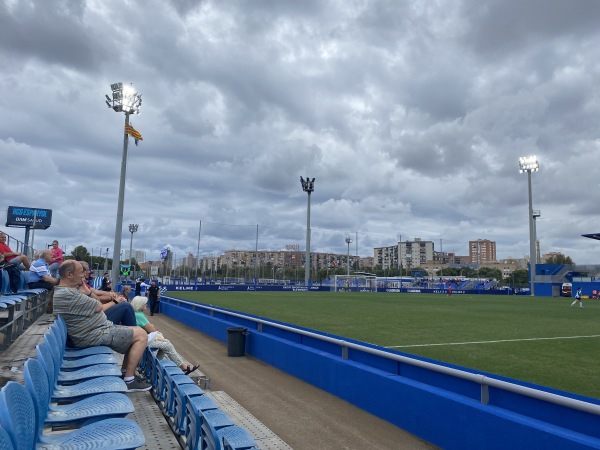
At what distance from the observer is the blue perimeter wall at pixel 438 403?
→ 3.49 meters

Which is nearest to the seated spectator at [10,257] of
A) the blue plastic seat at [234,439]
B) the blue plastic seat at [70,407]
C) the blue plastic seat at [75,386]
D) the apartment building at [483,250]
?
the blue plastic seat at [75,386]

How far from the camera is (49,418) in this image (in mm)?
3152

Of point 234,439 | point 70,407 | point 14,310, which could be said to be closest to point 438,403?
point 234,439

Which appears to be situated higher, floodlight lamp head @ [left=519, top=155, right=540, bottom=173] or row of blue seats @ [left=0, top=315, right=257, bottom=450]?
floodlight lamp head @ [left=519, top=155, right=540, bottom=173]

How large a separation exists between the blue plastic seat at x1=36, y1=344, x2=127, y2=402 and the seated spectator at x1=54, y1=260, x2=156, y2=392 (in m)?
1.21

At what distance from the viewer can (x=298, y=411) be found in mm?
5645

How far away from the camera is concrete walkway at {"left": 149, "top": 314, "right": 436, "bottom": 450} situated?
15.2 ft

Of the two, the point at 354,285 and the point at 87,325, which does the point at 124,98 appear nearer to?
the point at 87,325

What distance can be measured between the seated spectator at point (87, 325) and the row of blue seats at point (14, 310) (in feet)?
4.71

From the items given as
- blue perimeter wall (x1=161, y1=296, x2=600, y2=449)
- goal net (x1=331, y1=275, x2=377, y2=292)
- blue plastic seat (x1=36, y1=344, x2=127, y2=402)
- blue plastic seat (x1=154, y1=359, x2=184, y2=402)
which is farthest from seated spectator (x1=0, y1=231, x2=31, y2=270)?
goal net (x1=331, y1=275, x2=377, y2=292)

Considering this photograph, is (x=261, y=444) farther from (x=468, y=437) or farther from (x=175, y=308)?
(x=175, y=308)

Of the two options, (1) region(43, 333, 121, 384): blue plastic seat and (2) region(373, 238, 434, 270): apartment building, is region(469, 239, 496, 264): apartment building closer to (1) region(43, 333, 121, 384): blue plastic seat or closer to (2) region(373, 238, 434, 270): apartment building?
(2) region(373, 238, 434, 270): apartment building

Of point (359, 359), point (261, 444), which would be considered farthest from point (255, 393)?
point (261, 444)

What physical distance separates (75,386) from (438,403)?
3347 millimetres
